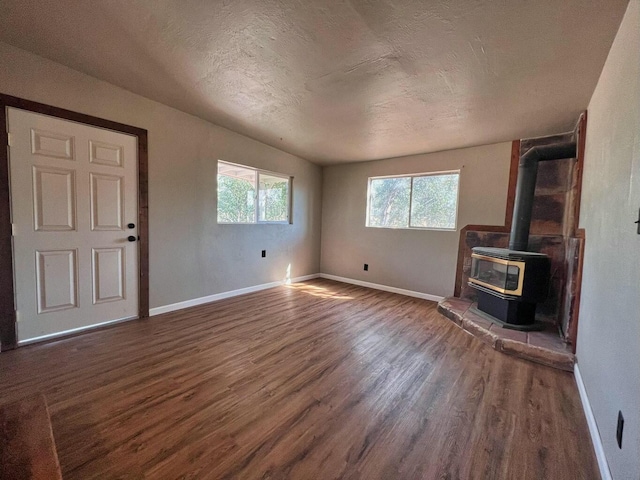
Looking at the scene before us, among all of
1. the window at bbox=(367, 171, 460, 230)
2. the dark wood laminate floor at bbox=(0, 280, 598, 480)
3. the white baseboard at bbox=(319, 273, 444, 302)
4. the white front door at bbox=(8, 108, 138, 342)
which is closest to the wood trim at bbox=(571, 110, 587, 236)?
the window at bbox=(367, 171, 460, 230)

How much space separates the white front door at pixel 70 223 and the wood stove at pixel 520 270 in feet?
13.2

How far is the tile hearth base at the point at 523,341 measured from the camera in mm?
2170

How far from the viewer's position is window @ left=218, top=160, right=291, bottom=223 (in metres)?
3.78

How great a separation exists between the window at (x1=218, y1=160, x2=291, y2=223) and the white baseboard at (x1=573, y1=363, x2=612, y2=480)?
3964 millimetres

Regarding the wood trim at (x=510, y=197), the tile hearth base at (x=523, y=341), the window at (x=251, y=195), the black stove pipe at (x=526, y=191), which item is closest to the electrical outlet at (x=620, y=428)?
the tile hearth base at (x=523, y=341)

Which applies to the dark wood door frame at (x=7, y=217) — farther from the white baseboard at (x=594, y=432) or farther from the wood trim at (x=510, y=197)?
the wood trim at (x=510, y=197)

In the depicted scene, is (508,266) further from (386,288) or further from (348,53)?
(348,53)

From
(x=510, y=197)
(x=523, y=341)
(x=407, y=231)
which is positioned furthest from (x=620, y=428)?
(x=407, y=231)

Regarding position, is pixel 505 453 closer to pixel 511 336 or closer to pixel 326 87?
pixel 511 336

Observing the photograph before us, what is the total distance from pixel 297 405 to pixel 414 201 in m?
3.60

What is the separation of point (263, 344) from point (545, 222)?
141 inches

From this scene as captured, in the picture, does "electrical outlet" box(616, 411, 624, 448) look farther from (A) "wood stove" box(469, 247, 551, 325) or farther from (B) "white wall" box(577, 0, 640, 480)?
(A) "wood stove" box(469, 247, 551, 325)

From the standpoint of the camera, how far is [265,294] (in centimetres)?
414

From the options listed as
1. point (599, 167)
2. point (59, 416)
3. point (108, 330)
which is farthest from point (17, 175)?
point (599, 167)
